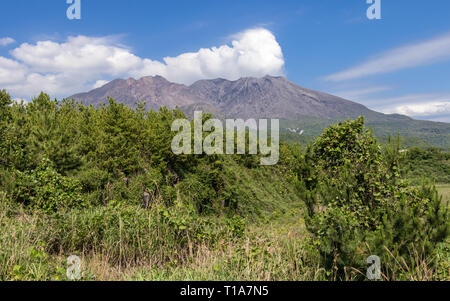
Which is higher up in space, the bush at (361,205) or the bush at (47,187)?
the bush at (361,205)

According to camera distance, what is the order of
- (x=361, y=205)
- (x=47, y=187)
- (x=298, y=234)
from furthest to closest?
(x=47, y=187), (x=298, y=234), (x=361, y=205)

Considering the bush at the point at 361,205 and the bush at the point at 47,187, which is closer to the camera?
the bush at the point at 361,205

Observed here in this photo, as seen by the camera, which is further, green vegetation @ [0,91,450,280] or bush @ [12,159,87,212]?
bush @ [12,159,87,212]

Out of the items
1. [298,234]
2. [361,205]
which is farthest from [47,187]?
[361,205]

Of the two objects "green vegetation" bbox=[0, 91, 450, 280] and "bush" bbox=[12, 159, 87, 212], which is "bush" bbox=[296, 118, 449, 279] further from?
"bush" bbox=[12, 159, 87, 212]

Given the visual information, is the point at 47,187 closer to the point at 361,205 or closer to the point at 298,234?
the point at 298,234

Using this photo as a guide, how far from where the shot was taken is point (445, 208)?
4.59 meters

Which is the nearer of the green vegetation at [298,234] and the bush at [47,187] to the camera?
the green vegetation at [298,234]

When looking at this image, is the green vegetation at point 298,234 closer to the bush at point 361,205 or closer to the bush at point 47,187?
the bush at point 361,205

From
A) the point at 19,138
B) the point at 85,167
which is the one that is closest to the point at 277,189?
the point at 85,167

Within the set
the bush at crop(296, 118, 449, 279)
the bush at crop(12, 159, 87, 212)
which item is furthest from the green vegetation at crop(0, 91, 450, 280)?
the bush at crop(12, 159, 87, 212)

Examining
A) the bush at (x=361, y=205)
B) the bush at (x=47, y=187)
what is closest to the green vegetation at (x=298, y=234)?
the bush at (x=361, y=205)
